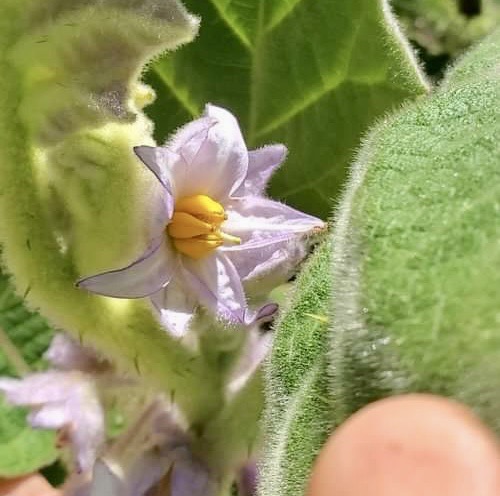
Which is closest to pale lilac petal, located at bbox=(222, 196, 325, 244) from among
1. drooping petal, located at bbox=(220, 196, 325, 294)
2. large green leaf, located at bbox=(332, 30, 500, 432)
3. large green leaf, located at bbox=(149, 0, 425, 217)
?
drooping petal, located at bbox=(220, 196, 325, 294)

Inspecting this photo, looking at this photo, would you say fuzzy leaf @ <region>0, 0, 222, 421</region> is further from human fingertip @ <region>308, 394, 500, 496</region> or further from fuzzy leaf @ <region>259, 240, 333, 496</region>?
human fingertip @ <region>308, 394, 500, 496</region>

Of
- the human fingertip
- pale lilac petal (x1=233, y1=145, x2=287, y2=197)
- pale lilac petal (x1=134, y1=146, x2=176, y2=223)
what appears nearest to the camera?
the human fingertip

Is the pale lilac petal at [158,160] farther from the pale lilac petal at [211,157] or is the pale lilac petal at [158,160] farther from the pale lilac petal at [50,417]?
the pale lilac petal at [50,417]

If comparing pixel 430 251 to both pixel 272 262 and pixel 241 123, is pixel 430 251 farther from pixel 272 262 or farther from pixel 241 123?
pixel 241 123

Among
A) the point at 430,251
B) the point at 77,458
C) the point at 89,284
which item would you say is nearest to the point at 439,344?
the point at 430,251

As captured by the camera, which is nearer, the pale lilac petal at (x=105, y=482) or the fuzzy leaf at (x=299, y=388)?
the fuzzy leaf at (x=299, y=388)

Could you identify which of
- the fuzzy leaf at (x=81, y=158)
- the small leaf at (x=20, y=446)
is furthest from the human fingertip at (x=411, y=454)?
the small leaf at (x=20, y=446)

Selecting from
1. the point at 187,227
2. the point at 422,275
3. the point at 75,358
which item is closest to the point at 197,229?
the point at 187,227
